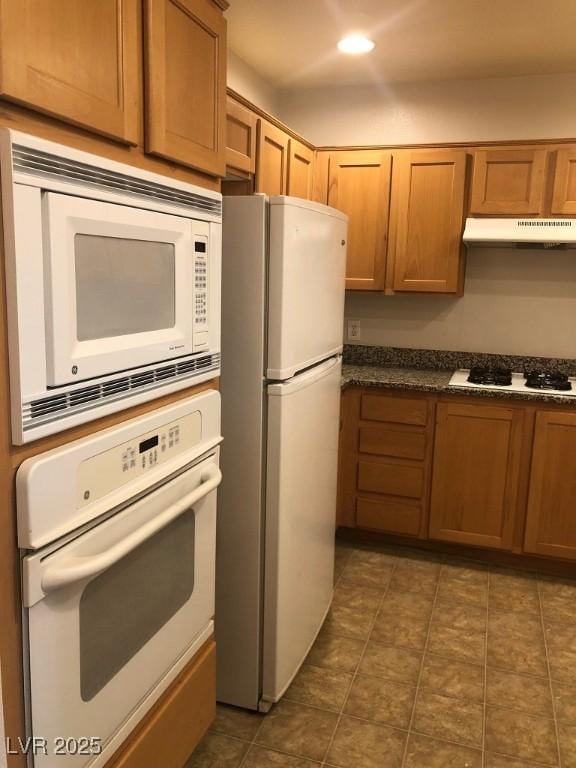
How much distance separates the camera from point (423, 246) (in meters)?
3.30

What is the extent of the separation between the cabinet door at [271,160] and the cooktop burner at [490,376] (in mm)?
1349

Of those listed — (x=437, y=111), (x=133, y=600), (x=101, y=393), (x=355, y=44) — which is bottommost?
(x=133, y=600)

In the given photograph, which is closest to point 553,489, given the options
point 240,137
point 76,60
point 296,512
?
point 296,512

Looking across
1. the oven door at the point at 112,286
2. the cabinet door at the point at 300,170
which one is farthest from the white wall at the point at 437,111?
the oven door at the point at 112,286

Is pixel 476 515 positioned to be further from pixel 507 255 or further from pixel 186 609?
pixel 186 609

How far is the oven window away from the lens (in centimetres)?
118

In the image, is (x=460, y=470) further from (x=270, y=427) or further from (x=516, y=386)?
(x=270, y=427)

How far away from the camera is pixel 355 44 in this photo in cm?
283

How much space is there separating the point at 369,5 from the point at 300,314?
1.31m

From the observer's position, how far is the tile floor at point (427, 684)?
1.97m

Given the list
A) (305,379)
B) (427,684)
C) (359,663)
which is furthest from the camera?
(359,663)

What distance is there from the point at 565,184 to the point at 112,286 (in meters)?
2.61

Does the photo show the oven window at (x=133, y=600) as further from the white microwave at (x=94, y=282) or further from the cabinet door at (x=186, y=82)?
the cabinet door at (x=186, y=82)

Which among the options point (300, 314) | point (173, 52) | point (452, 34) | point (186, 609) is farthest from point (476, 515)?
point (173, 52)
